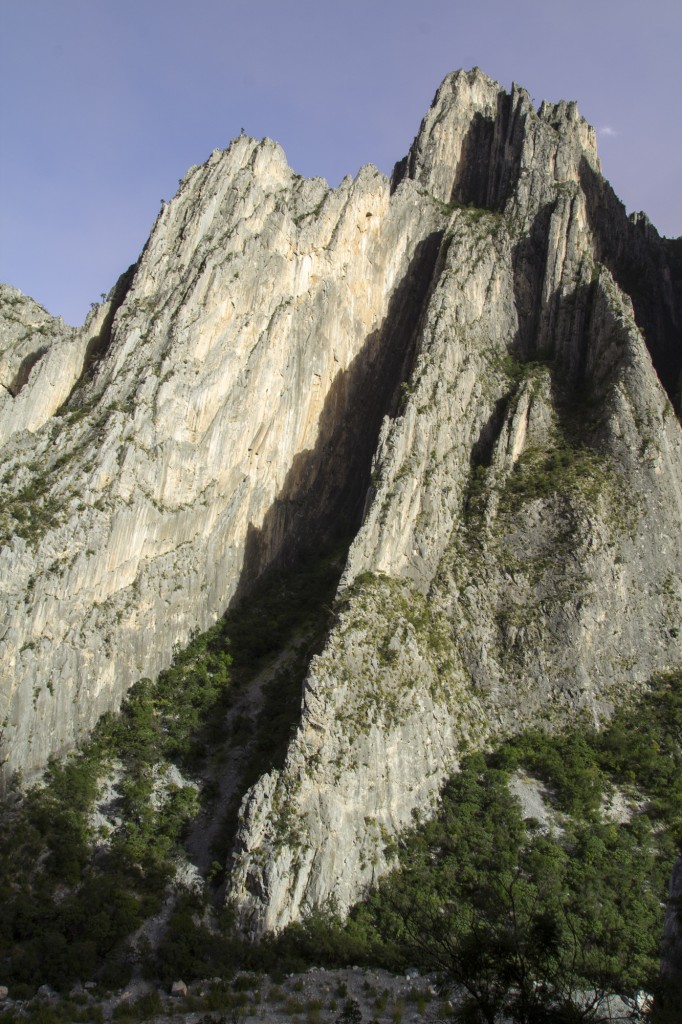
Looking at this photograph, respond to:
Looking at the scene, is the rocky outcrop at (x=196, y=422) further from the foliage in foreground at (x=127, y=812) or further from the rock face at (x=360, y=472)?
the foliage in foreground at (x=127, y=812)

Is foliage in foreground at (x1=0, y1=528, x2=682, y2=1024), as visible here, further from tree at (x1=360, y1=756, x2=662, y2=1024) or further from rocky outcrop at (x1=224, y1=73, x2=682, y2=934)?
rocky outcrop at (x1=224, y1=73, x2=682, y2=934)

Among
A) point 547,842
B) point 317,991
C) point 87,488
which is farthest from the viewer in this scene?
point 87,488

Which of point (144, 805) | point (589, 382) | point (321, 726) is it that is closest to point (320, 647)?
point (321, 726)

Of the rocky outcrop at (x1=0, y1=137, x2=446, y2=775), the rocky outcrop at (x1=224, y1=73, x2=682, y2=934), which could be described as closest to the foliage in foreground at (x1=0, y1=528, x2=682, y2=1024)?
the rocky outcrop at (x1=224, y1=73, x2=682, y2=934)

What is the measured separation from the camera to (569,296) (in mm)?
63531

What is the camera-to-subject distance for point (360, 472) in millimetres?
65688

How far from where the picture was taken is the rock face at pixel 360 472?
39.6 meters

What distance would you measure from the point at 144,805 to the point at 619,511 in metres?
37.0

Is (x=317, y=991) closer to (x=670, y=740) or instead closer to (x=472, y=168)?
(x=670, y=740)

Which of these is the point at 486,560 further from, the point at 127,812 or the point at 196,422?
the point at 127,812

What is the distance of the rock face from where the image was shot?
39562 millimetres

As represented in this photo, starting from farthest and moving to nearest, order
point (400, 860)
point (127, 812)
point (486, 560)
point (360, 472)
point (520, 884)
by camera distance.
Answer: point (360, 472) → point (486, 560) → point (127, 812) → point (400, 860) → point (520, 884)

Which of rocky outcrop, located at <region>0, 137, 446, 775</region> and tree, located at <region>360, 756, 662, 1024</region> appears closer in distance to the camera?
tree, located at <region>360, 756, 662, 1024</region>

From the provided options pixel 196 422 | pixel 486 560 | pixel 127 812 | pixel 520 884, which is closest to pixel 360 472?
pixel 196 422
